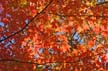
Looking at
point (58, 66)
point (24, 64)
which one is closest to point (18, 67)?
point (24, 64)

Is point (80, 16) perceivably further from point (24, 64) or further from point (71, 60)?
point (24, 64)

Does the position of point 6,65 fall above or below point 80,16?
below

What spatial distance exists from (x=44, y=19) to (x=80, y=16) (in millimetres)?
1076

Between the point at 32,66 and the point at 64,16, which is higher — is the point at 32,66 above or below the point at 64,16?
below

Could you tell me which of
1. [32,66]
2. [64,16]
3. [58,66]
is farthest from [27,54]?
[64,16]

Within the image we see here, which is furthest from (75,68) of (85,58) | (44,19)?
(44,19)

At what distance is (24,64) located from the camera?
23.7 feet

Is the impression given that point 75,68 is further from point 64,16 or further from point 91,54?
point 64,16

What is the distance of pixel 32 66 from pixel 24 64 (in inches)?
15.6

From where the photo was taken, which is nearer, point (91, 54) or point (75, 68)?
point (75, 68)

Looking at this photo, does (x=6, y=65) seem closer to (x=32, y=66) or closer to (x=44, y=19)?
(x=32, y=66)

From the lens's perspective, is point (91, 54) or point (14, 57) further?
point (91, 54)

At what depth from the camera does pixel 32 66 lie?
24.8 feet

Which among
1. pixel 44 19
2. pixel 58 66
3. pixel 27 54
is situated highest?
pixel 44 19
